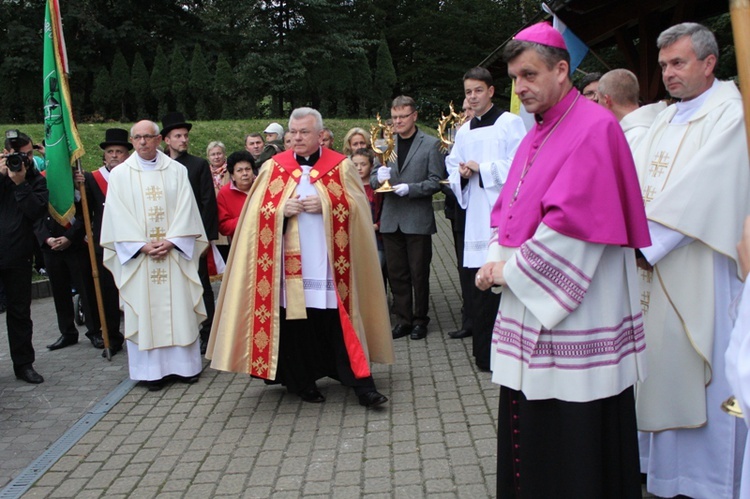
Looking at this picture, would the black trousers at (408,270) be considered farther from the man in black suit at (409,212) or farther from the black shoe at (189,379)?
the black shoe at (189,379)

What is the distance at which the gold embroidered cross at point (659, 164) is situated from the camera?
13.1 feet

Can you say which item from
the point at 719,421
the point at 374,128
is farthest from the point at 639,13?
the point at 719,421

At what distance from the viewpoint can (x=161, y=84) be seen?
27031 mm

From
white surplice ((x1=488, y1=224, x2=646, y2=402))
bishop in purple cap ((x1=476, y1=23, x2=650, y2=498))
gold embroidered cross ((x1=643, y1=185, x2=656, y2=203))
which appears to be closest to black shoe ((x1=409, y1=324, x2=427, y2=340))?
gold embroidered cross ((x1=643, y1=185, x2=656, y2=203))

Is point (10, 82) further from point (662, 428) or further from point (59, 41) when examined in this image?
point (662, 428)

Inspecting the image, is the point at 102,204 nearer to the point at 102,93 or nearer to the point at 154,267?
the point at 154,267

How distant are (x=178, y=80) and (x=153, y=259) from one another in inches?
857

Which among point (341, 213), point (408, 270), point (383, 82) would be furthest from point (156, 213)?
point (383, 82)

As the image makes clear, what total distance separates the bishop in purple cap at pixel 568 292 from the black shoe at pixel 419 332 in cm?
431

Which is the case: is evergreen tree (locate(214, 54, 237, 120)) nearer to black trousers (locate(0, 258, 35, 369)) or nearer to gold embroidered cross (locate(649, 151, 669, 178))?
black trousers (locate(0, 258, 35, 369))

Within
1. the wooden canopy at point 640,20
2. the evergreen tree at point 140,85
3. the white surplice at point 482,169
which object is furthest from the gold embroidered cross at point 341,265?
the evergreen tree at point 140,85

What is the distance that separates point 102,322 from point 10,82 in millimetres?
23769

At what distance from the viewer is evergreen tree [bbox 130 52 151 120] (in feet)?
89.2

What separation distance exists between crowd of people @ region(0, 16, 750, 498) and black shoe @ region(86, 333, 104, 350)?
3.67ft
